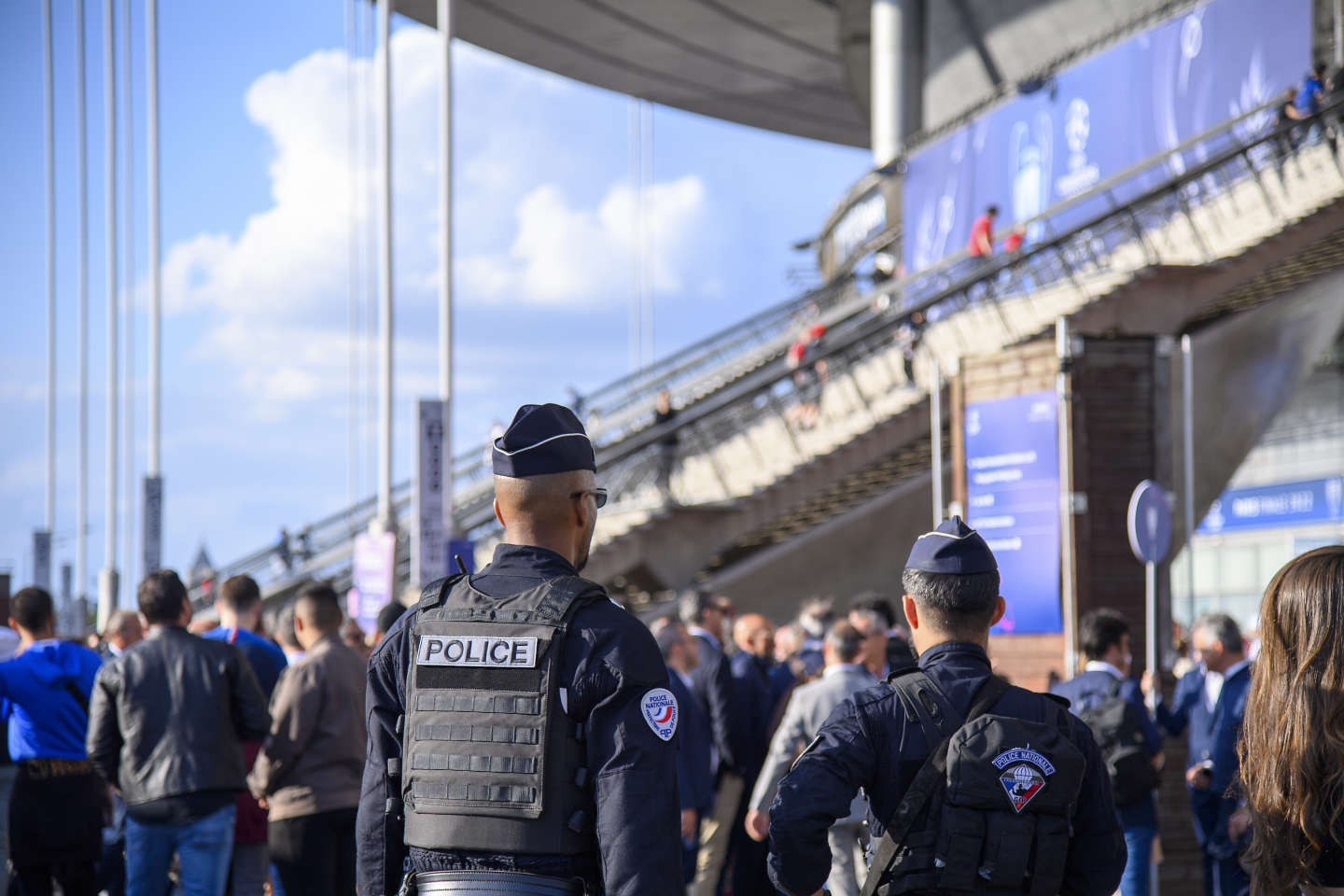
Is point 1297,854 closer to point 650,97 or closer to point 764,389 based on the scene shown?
point 764,389

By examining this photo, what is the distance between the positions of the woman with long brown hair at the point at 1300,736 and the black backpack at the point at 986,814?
68 centimetres

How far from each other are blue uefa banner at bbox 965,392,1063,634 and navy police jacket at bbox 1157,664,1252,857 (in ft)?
5.65

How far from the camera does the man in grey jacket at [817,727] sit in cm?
708

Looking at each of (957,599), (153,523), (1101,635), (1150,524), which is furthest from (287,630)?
(153,523)

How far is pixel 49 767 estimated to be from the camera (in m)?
7.53

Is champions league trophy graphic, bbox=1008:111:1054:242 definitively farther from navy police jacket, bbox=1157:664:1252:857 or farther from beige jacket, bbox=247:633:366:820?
beige jacket, bbox=247:633:366:820

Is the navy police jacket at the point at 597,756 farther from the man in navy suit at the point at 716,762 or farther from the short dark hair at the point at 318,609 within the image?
the man in navy suit at the point at 716,762

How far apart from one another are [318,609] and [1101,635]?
3.89 meters

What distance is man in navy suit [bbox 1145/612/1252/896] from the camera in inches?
285

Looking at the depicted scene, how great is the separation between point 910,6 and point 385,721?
3682 centimetres

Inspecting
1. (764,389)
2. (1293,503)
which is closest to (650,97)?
(1293,503)

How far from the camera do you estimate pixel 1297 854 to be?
9.01 feet

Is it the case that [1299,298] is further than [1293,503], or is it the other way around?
[1293,503]

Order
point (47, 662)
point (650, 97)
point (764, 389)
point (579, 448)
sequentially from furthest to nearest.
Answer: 1. point (650, 97)
2. point (764, 389)
3. point (47, 662)
4. point (579, 448)
